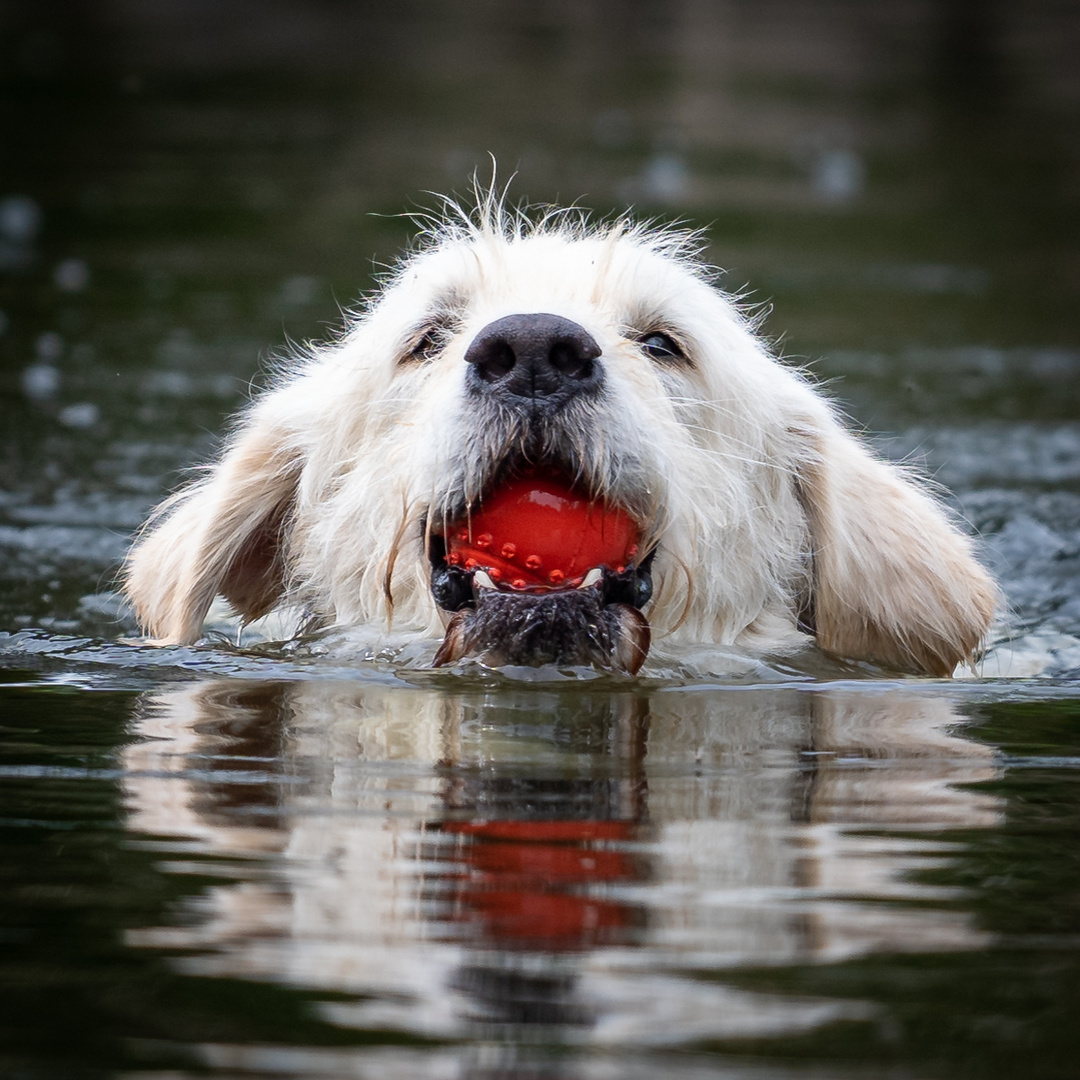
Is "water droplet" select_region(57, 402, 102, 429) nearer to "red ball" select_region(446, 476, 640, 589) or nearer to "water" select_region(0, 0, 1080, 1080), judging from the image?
"water" select_region(0, 0, 1080, 1080)

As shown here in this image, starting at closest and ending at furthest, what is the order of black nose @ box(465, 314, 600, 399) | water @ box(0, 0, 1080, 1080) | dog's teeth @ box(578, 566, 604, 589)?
1. water @ box(0, 0, 1080, 1080)
2. black nose @ box(465, 314, 600, 399)
3. dog's teeth @ box(578, 566, 604, 589)

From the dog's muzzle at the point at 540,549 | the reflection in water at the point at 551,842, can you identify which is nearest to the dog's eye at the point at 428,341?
the dog's muzzle at the point at 540,549

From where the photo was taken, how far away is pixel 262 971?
2.48 meters

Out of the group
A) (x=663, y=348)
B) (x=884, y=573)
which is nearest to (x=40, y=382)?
(x=663, y=348)

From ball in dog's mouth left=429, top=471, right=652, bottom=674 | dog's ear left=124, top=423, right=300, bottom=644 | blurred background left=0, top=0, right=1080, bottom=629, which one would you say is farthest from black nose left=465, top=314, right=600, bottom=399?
blurred background left=0, top=0, right=1080, bottom=629

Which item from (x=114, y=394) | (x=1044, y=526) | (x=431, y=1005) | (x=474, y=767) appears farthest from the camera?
(x=114, y=394)

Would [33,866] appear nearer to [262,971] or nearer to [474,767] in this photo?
[262,971]

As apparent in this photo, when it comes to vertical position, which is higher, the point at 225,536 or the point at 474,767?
the point at 225,536

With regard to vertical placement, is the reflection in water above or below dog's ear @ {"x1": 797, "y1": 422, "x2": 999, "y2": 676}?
below

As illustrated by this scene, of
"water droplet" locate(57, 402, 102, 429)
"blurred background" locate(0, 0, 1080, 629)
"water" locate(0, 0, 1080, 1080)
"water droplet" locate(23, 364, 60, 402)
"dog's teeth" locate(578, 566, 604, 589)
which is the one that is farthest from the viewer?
"water droplet" locate(23, 364, 60, 402)

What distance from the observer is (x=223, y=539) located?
204 inches

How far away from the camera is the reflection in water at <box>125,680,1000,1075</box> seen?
241 cm

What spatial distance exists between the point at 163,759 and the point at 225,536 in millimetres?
1498

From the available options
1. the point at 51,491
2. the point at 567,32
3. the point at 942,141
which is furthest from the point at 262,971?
the point at 567,32
